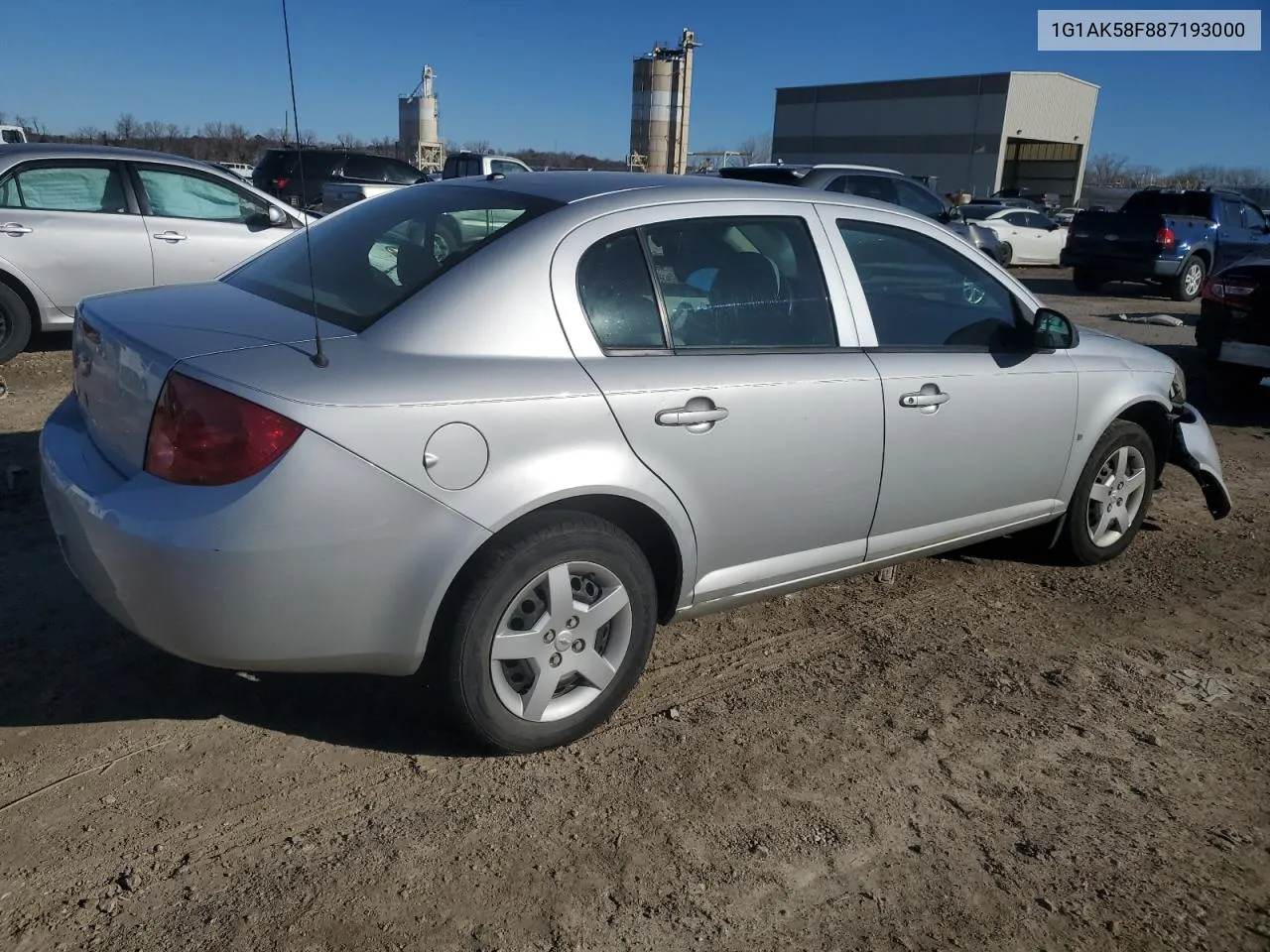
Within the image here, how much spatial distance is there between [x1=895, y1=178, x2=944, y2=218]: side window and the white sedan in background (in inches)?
292

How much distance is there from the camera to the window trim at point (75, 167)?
755cm

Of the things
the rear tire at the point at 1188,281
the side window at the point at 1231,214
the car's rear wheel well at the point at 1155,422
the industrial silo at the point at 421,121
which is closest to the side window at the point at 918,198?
the rear tire at the point at 1188,281

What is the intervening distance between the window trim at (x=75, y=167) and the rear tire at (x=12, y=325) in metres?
0.67

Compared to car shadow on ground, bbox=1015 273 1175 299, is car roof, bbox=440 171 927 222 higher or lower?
higher

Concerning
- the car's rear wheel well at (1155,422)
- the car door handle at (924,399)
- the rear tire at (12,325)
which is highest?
the car door handle at (924,399)

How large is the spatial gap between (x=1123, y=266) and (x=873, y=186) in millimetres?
6242

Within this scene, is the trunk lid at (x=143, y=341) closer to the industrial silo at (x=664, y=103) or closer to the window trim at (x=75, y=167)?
the window trim at (x=75, y=167)

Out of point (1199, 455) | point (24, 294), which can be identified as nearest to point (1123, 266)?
point (1199, 455)

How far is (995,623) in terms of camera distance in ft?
13.9

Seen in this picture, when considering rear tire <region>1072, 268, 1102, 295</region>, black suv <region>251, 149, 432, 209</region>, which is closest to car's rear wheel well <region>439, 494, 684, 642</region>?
black suv <region>251, 149, 432, 209</region>

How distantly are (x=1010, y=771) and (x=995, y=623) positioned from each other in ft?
3.84

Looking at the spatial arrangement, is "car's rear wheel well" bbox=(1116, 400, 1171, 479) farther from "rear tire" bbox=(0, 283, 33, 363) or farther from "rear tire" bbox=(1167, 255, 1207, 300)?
"rear tire" bbox=(1167, 255, 1207, 300)

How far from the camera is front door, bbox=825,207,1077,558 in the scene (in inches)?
147

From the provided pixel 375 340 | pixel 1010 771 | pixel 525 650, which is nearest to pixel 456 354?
pixel 375 340
